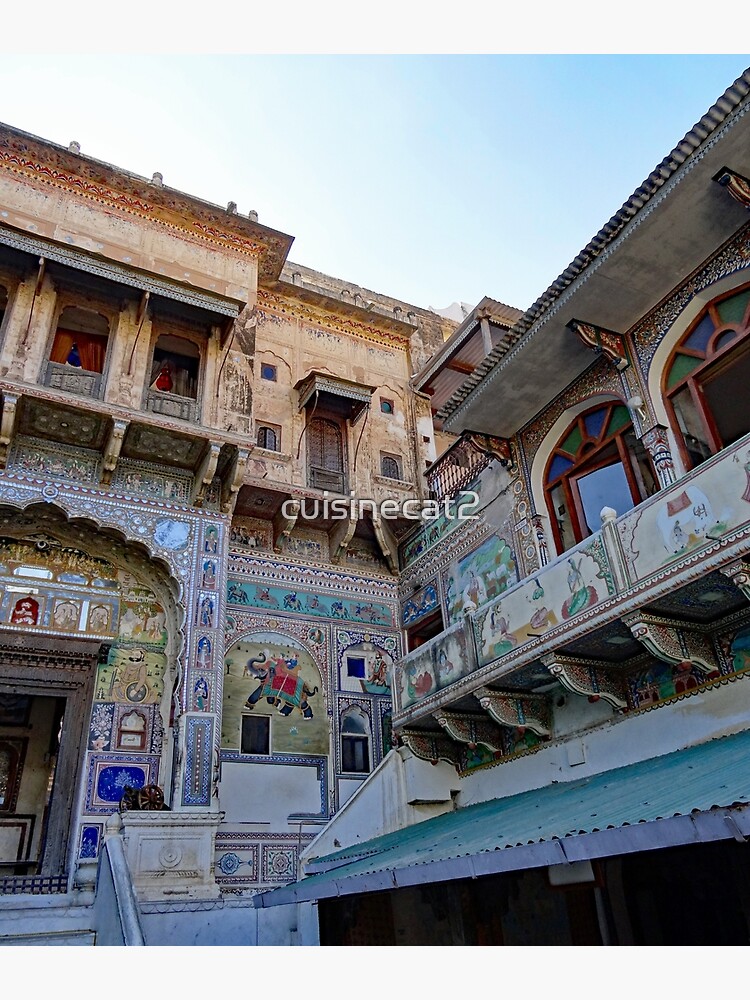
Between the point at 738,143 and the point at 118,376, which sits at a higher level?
the point at 118,376

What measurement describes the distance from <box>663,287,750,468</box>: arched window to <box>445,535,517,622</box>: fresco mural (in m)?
3.45

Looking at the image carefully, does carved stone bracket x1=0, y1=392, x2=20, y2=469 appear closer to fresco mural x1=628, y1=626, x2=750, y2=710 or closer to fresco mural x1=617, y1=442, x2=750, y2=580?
fresco mural x1=617, y1=442, x2=750, y2=580

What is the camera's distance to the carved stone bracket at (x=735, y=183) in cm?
782

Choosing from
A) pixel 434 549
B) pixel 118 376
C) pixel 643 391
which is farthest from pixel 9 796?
pixel 643 391

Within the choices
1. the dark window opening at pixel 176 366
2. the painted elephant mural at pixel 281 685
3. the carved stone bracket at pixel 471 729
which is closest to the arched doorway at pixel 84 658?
the painted elephant mural at pixel 281 685

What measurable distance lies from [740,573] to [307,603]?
8.21 m

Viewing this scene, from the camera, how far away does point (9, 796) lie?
13.5 meters

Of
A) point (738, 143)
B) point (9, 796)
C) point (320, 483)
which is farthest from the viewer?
point (320, 483)

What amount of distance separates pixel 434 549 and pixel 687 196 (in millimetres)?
7361

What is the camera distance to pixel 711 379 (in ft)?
29.4

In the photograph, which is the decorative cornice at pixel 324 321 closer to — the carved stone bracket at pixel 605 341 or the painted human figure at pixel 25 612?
the painted human figure at pixel 25 612

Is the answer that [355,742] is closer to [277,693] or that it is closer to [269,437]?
[277,693]

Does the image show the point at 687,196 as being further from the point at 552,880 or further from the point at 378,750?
the point at 378,750

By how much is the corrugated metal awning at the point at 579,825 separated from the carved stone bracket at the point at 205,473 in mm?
5880
